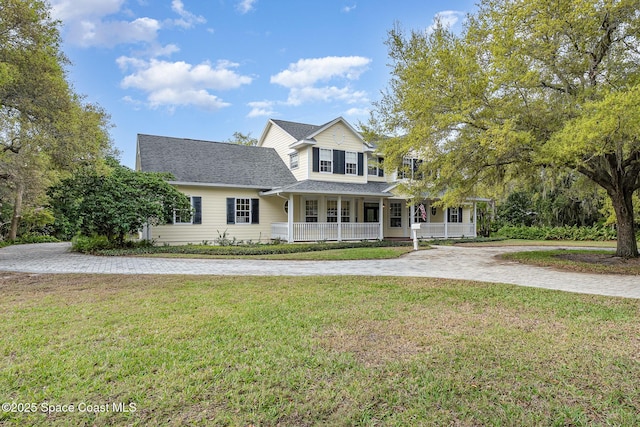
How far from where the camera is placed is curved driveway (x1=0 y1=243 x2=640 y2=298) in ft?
26.5

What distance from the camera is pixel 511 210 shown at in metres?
27.3

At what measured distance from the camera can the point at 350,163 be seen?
2014 centimetres

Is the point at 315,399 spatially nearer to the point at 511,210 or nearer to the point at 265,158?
the point at 265,158

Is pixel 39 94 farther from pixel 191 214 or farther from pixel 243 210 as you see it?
pixel 243 210

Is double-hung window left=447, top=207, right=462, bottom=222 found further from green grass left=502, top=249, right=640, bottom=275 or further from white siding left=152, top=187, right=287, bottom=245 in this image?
white siding left=152, top=187, right=287, bottom=245

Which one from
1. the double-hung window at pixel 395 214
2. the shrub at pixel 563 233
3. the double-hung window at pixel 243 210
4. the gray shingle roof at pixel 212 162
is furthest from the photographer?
the double-hung window at pixel 395 214

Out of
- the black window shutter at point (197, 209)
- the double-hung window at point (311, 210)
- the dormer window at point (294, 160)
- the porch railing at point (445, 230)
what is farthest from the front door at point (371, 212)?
the black window shutter at point (197, 209)

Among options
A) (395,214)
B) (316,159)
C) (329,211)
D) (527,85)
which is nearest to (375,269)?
(527,85)

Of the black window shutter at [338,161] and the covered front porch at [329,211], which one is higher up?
the black window shutter at [338,161]

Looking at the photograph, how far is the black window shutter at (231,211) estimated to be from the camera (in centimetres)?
1759

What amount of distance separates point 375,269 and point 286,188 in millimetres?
7618

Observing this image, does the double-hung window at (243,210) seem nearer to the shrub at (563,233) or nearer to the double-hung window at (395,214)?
the double-hung window at (395,214)

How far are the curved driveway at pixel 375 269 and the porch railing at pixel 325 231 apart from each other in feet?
18.3

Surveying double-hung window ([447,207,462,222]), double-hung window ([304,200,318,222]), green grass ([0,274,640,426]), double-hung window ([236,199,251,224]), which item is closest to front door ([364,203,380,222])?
double-hung window ([304,200,318,222])
